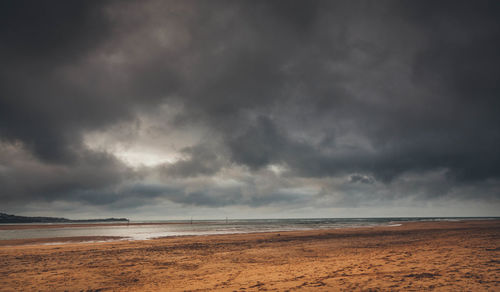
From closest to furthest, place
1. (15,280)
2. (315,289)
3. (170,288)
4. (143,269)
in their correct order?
1. (315,289)
2. (170,288)
3. (15,280)
4. (143,269)

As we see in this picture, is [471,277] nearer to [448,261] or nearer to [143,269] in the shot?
[448,261]

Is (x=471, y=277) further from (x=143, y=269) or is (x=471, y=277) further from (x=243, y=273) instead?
(x=143, y=269)

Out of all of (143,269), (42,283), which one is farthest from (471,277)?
(42,283)

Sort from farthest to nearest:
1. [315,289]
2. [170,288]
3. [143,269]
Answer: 1. [143,269]
2. [170,288]
3. [315,289]

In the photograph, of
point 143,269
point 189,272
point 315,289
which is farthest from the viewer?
point 143,269

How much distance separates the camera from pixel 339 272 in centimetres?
1072

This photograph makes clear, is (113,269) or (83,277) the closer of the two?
(83,277)

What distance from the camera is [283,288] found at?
8.80 m

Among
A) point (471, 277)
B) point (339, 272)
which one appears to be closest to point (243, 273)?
point (339, 272)

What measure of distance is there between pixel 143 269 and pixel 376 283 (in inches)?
491

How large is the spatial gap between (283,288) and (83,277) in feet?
35.2

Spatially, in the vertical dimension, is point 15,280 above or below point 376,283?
below

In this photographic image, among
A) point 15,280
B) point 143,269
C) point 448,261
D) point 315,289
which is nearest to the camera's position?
point 315,289

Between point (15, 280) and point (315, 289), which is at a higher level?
point (315, 289)
